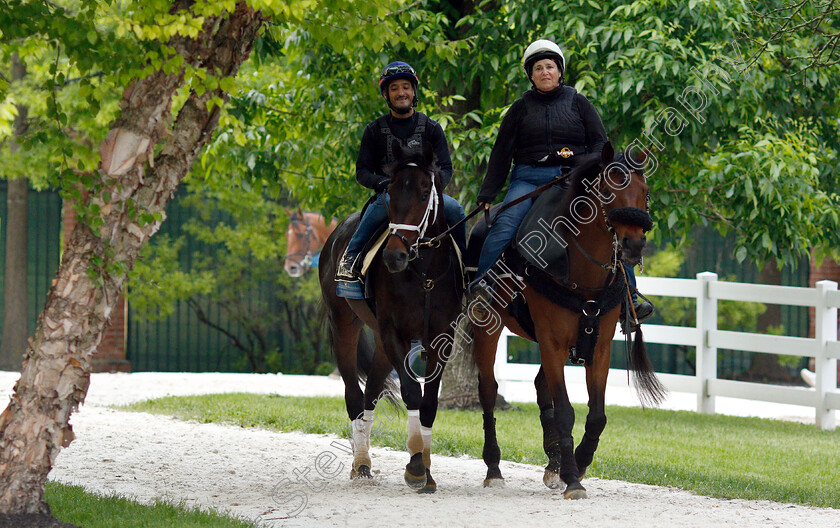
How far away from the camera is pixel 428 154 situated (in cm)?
605

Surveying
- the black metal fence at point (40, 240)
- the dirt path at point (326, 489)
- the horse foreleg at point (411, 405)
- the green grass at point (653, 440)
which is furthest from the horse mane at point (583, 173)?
the black metal fence at point (40, 240)

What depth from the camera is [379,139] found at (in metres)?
6.69

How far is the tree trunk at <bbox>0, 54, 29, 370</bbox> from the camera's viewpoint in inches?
632

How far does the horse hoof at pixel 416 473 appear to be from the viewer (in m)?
6.47

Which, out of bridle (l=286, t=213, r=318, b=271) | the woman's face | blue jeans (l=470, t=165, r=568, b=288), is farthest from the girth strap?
bridle (l=286, t=213, r=318, b=271)

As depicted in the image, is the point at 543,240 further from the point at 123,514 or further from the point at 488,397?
the point at 123,514

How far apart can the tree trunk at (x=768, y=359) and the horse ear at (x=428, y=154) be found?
497 inches

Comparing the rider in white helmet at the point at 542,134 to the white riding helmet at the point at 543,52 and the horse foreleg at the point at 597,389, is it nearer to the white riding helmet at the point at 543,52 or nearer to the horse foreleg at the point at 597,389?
the white riding helmet at the point at 543,52

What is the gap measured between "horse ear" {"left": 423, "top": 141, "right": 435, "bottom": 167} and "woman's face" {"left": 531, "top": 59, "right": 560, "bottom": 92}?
0.97 meters

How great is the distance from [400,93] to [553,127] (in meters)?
1.06

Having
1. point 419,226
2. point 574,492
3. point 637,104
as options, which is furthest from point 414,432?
point 637,104

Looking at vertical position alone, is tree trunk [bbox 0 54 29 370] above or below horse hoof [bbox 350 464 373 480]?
above

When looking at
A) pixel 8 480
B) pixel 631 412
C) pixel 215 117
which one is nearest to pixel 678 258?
pixel 631 412

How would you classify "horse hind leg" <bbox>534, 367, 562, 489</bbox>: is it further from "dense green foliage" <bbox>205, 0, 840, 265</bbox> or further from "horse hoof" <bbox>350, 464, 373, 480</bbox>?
"dense green foliage" <bbox>205, 0, 840, 265</bbox>
